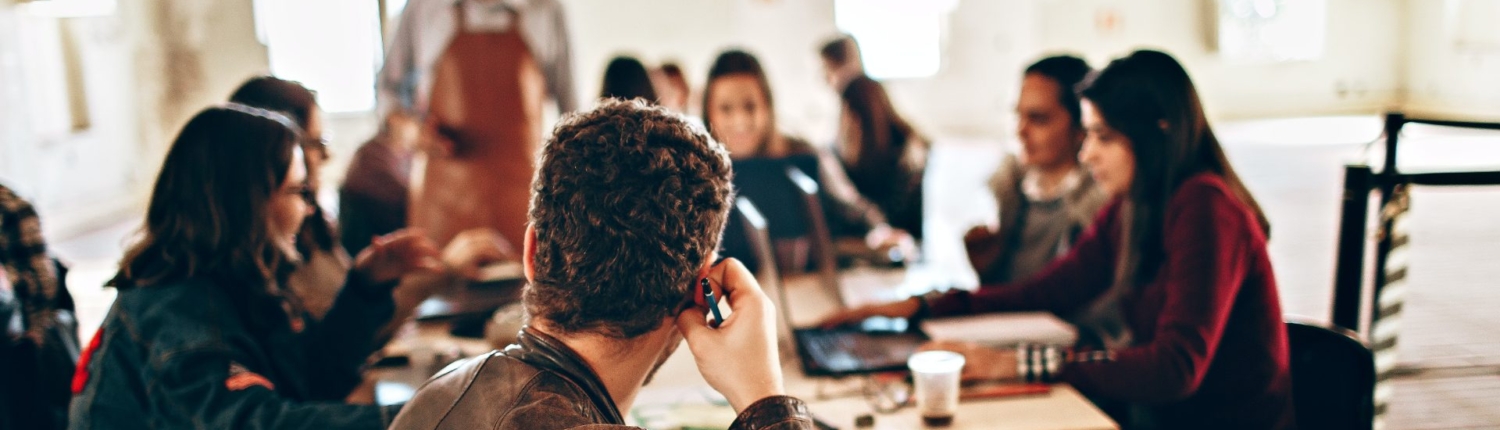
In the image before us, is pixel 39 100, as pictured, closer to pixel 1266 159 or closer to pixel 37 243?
pixel 37 243

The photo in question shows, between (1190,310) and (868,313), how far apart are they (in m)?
0.67

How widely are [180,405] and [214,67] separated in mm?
8582

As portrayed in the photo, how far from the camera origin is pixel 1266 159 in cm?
1018

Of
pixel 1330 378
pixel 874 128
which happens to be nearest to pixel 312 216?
pixel 1330 378

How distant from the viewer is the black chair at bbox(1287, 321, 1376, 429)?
180 centimetres

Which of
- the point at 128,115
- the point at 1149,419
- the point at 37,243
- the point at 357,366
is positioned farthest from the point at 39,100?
the point at 1149,419

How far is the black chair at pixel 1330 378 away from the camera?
180cm

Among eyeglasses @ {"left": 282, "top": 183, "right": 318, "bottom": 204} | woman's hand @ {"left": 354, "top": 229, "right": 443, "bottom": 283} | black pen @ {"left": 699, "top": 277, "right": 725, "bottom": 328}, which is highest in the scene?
eyeglasses @ {"left": 282, "top": 183, "right": 318, "bottom": 204}

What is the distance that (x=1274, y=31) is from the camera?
1421cm

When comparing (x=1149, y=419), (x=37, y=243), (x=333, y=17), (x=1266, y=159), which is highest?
(x=333, y=17)

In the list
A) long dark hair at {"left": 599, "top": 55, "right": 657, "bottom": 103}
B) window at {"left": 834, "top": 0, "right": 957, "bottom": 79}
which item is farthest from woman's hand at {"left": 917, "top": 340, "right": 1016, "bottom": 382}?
window at {"left": 834, "top": 0, "right": 957, "bottom": 79}

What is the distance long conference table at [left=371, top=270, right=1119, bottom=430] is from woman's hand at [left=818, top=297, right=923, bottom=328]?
127 millimetres

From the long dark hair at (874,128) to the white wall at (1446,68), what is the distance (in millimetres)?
10617

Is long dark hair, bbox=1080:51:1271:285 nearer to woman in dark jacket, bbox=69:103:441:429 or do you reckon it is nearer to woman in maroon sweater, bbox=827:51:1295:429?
woman in maroon sweater, bbox=827:51:1295:429
